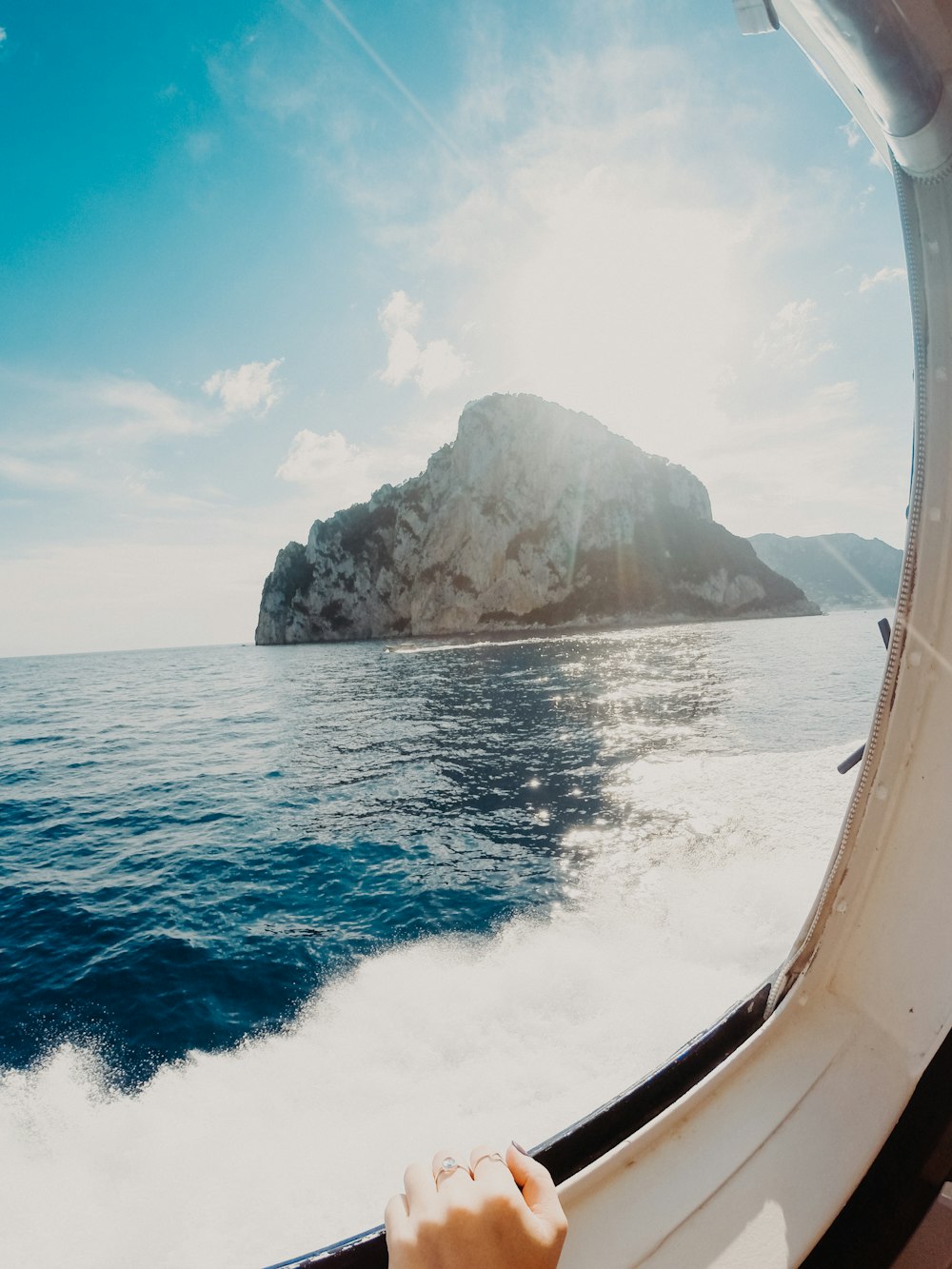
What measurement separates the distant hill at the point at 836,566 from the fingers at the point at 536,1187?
163m

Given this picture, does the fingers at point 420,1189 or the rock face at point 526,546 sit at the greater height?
the rock face at point 526,546

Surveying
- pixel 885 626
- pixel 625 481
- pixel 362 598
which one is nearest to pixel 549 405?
pixel 625 481

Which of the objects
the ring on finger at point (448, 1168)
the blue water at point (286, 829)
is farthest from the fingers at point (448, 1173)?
the blue water at point (286, 829)

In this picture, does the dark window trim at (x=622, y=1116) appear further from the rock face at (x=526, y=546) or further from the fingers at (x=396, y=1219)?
the rock face at (x=526, y=546)

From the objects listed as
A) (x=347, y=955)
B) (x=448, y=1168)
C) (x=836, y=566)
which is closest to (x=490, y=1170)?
(x=448, y=1168)

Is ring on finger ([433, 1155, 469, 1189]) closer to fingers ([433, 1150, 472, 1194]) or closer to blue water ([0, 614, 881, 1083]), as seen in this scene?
fingers ([433, 1150, 472, 1194])

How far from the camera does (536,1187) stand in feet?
3.52

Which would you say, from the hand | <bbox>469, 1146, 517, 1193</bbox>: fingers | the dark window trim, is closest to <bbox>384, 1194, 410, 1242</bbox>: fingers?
the hand

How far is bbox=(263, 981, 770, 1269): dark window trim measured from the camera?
4.64ft

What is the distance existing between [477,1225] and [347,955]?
20.7 feet

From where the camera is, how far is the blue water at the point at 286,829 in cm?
601

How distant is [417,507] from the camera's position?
3952 inches

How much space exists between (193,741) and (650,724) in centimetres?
1754

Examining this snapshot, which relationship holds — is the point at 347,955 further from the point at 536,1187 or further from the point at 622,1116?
the point at 536,1187
